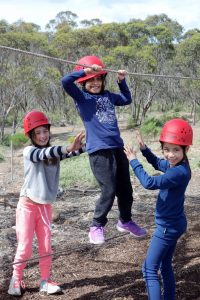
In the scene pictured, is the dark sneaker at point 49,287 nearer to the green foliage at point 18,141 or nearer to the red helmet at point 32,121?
the red helmet at point 32,121

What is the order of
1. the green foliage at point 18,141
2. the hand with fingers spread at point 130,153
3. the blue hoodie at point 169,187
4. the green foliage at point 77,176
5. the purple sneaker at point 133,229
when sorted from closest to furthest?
the blue hoodie at point 169,187 < the hand with fingers spread at point 130,153 < the purple sneaker at point 133,229 < the green foliage at point 77,176 < the green foliage at point 18,141

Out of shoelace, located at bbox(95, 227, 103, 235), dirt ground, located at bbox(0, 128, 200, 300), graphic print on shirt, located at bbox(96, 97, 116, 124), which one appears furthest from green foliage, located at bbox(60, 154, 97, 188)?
graphic print on shirt, located at bbox(96, 97, 116, 124)

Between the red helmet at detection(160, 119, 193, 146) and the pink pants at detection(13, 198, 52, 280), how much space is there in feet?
3.72

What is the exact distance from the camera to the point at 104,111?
322 cm

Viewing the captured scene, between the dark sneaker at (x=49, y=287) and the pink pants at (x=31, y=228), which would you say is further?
the dark sneaker at (x=49, y=287)

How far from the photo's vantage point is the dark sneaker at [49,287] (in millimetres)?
3527

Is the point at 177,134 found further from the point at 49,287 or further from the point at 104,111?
the point at 49,287

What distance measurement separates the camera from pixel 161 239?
289 cm

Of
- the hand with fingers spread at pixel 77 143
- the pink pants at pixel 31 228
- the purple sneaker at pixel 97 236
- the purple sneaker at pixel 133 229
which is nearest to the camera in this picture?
the hand with fingers spread at pixel 77 143

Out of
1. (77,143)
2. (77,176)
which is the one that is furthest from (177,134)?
(77,176)

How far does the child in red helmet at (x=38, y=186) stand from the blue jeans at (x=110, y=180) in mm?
189

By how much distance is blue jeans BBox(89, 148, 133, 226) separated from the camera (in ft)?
10.5

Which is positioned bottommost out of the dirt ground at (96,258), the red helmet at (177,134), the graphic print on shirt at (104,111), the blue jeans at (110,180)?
the dirt ground at (96,258)

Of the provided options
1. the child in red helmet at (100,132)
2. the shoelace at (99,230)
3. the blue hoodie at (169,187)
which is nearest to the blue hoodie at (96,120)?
the child in red helmet at (100,132)
